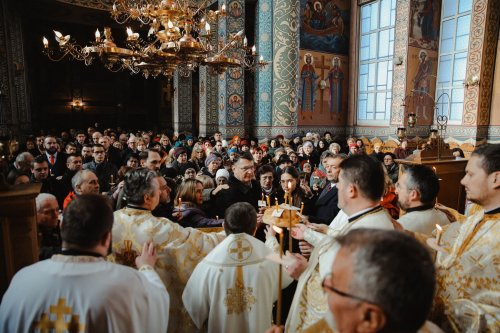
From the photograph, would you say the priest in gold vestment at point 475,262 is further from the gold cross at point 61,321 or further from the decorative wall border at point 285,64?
the decorative wall border at point 285,64

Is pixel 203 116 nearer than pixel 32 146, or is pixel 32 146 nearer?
Answer: pixel 32 146

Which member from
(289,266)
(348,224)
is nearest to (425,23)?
(348,224)

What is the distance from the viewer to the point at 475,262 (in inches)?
60.8

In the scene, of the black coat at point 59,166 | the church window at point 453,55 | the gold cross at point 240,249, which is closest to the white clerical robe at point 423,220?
the gold cross at point 240,249

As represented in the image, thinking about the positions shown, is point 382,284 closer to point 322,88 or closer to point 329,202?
point 329,202

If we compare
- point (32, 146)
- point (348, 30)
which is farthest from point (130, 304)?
point (348, 30)

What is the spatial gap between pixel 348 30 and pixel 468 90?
5.19 metres

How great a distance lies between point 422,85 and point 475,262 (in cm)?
1150

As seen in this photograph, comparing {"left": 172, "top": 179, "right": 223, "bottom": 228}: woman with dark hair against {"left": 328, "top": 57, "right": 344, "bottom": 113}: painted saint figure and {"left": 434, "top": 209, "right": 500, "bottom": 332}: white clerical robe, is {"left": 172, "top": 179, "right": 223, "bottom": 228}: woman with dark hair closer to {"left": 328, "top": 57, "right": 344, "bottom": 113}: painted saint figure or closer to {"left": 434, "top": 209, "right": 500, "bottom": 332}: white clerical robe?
{"left": 434, "top": 209, "right": 500, "bottom": 332}: white clerical robe

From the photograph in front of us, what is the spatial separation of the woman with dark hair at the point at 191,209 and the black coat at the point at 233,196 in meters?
0.47

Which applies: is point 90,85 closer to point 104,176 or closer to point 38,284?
point 104,176

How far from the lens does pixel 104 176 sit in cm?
530

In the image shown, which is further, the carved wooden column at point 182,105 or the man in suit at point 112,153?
the carved wooden column at point 182,105

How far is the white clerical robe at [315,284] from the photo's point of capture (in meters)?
1.61
